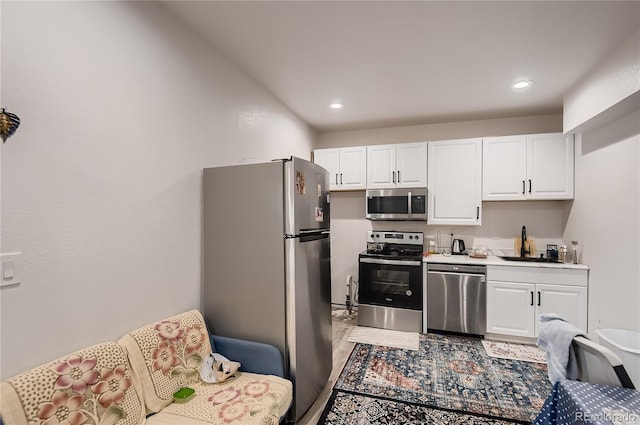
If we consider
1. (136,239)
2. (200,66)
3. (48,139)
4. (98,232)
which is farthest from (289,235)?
(200,66)

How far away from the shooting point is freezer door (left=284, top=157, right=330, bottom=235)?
1.88m

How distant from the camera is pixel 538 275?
124 inches

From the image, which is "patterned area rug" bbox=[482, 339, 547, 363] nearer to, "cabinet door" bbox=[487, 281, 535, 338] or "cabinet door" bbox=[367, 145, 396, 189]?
"cabinet door" bbox=[487, 281, 535, 338]

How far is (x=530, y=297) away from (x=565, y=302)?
299mm

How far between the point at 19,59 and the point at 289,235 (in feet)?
4.77

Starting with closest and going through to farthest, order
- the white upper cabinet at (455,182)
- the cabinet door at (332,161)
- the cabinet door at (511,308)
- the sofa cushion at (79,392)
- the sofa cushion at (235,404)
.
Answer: the sofa cushion at (79,392) < the sofa cushion at (235,404) < the cabinet door at (511,308) < the white upper cabinet at (455,182) < the cabinet door at (332,161)

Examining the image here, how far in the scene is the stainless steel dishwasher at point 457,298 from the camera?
10.9ft

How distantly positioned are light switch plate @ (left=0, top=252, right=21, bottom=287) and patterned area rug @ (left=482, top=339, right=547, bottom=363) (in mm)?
3666

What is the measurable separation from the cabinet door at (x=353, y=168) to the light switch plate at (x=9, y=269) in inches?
→ 134

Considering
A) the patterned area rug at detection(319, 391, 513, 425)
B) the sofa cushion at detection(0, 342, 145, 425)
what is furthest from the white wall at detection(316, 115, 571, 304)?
the sofa cushion at detection(0, 342, 145, 425)

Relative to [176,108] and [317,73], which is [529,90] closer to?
[317,73]

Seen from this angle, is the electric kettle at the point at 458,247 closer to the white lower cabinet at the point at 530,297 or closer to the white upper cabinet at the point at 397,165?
the white lower cabinet at the point at 530,297

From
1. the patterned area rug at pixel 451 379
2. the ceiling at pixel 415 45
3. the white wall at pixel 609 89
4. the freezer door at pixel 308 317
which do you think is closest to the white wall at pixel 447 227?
the ceiling at pixel 415 45

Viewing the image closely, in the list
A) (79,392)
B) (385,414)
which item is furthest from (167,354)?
(385,414)
